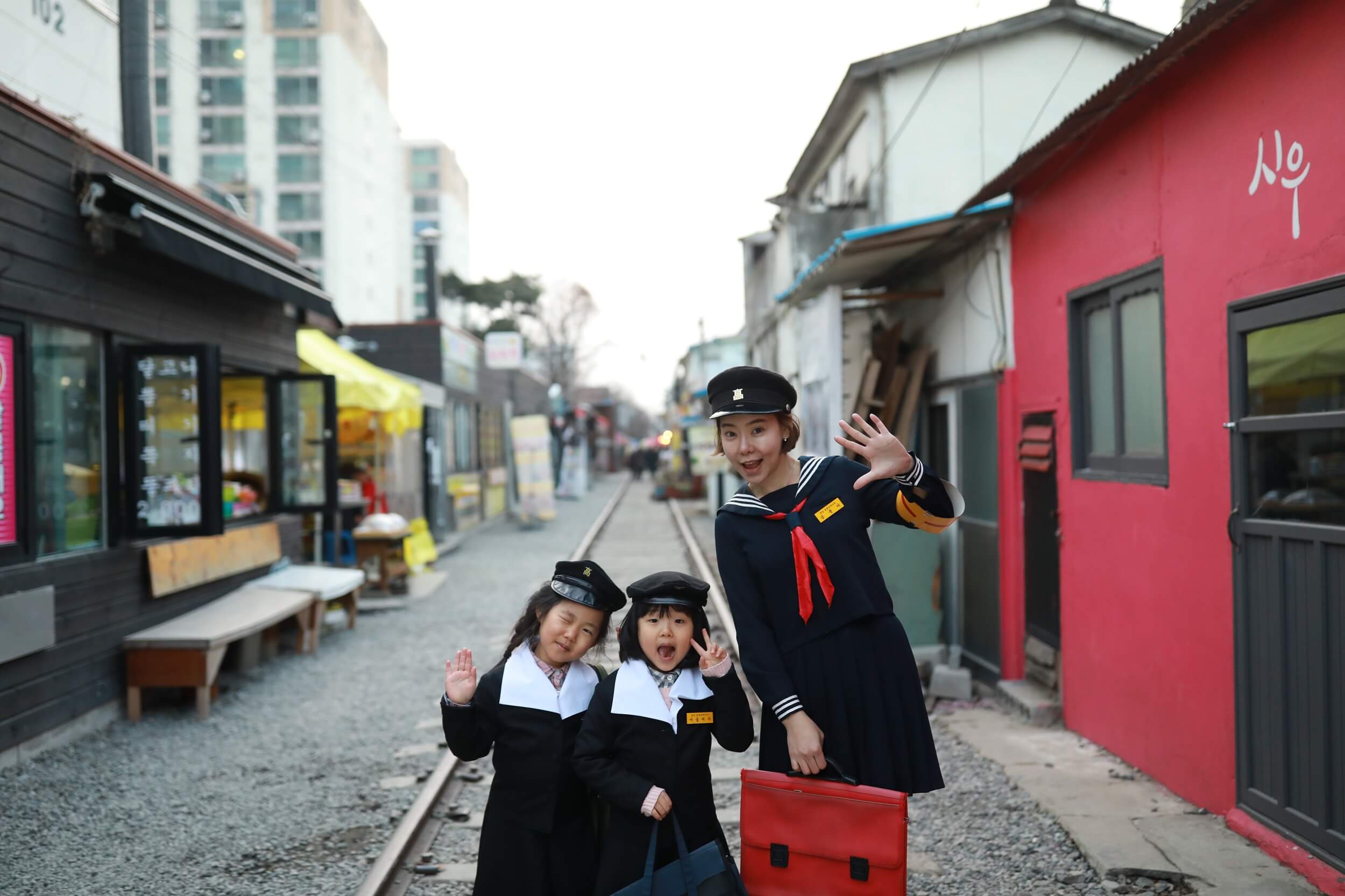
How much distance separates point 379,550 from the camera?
12.8 m

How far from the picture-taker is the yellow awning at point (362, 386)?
12.2 meters

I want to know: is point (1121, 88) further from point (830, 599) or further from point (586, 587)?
point (586, 587)

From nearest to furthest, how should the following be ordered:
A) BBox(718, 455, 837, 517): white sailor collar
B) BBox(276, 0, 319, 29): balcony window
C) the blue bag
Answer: the blue bag → BBox(718, 455, 837, 517): white sailor collar → BBox(276, 0, 319, 29): balcony window

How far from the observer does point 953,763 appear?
18.8 ft

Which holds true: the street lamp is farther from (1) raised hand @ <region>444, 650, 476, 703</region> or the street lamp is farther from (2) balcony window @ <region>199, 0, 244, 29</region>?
(2) balcony window @ <region>199, 0, 244, 29</region>

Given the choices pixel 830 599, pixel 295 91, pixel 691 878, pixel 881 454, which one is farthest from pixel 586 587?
pixel 295 91

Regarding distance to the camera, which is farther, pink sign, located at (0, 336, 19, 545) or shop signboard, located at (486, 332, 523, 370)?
shop signboard, located at (486, 332, 523, 370)

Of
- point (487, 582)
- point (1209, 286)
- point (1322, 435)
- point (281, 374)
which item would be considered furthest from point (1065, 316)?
point (487, 582)

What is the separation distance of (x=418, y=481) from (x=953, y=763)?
15257 mm

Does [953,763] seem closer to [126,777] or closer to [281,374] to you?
[126,777]

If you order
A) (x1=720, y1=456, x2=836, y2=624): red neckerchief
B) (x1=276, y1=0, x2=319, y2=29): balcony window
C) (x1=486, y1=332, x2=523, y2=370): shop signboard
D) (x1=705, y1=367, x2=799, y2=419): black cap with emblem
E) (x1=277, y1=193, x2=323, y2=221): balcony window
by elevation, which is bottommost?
(x1=720, y1=456, x2=836, y2=624): red neckerchief

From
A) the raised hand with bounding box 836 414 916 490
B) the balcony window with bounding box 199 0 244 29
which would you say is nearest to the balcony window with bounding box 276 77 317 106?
the balcony window with bounding box 199 0 244 29

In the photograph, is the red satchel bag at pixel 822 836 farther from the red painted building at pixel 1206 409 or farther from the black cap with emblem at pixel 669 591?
the red painted building at pixel 1206 409

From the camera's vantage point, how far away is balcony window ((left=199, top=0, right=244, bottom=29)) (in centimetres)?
5128
